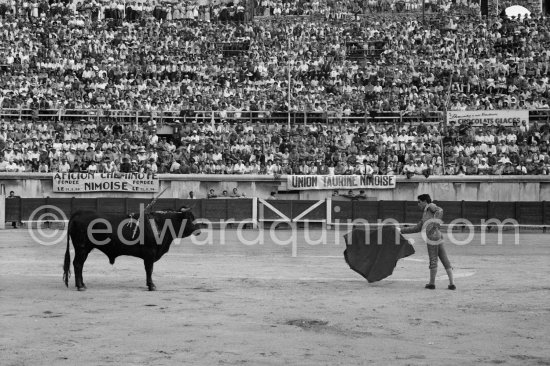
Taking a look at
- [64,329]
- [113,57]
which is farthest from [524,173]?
[64,329]

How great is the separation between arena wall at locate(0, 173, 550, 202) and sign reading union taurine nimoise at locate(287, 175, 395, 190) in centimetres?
22

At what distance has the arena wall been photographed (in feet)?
104

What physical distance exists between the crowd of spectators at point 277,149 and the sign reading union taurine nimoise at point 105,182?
0.24 metres

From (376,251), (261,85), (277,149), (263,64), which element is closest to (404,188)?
(277,149)

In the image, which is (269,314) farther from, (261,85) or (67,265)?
(261,85)

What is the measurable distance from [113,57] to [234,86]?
4.26 metres

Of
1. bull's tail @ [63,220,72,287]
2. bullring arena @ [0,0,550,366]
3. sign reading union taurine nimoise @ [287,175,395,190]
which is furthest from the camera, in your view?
sign reading union taurine nimoise @ [287,175,395,190]

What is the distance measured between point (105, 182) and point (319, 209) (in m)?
6.12

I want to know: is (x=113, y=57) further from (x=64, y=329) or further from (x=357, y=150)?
(x=64, y=329)

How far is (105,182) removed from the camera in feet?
101

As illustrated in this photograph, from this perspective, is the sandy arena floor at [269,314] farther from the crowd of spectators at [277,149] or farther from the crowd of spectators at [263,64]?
the crowd of spectators at [263,64]

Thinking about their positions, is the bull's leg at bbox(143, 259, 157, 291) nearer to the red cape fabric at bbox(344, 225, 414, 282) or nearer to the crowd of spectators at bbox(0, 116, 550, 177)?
the red cape fabric at bbox(344, 225, 414, 282)

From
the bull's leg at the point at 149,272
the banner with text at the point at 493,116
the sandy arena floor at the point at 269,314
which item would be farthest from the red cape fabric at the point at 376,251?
the banner with text at the point at 493,116

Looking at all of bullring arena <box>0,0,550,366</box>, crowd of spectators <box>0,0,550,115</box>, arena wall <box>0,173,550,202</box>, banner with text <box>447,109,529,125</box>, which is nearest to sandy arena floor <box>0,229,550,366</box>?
bullring arena <box>0,0,550,366</box>
